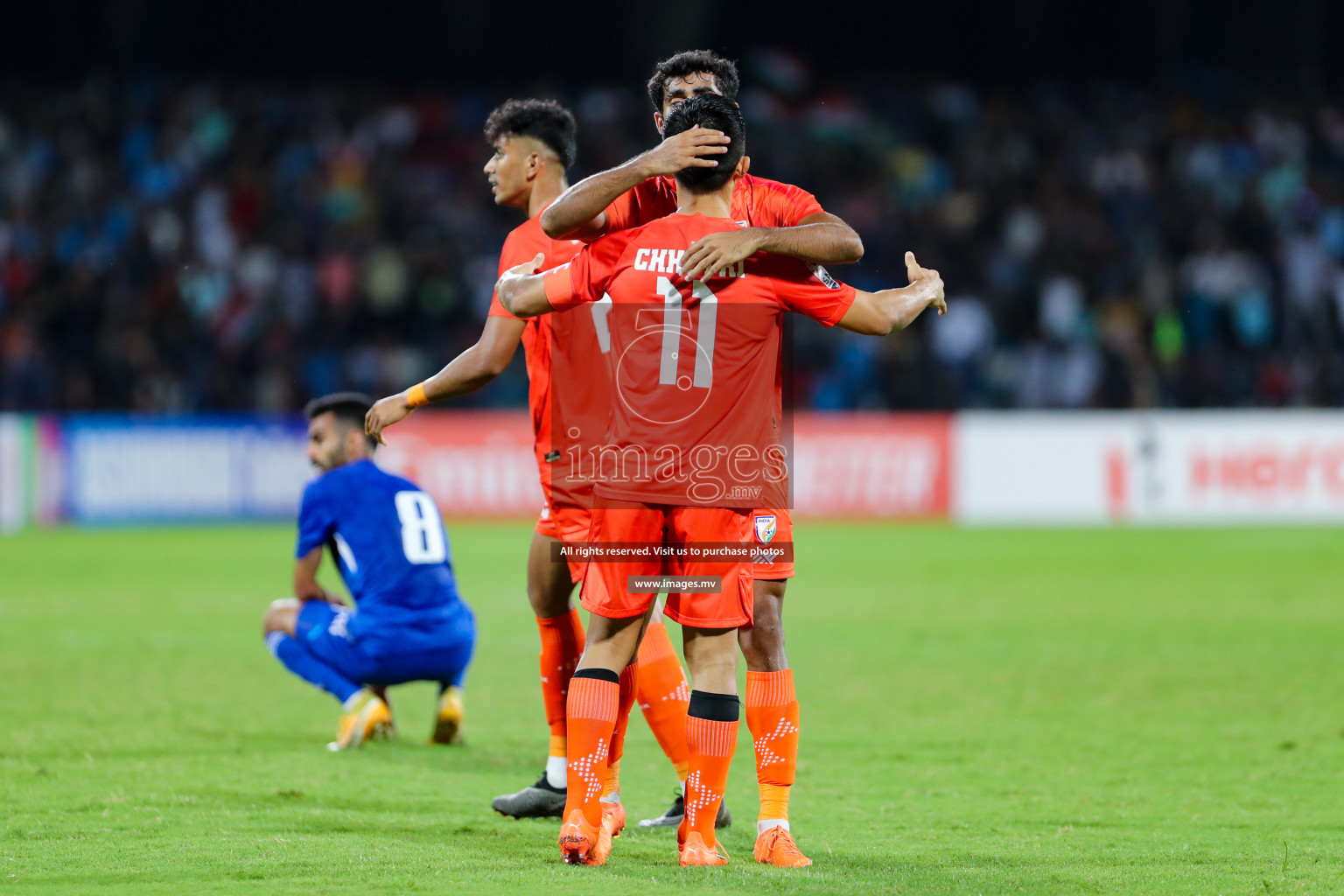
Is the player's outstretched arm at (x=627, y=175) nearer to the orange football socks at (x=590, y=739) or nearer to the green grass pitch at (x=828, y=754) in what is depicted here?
the orange football socks at (x=590, y=739)

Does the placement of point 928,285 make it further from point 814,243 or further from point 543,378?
point 543,378

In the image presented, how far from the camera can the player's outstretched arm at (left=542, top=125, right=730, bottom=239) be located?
4.21m

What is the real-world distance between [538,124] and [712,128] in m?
1.38

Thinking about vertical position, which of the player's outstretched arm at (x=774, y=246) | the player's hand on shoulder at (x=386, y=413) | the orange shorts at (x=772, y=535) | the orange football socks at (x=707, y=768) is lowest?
the orange football socks at (x=707, y=768)

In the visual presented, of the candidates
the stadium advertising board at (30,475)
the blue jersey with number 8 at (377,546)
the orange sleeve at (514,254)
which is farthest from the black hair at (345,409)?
the stadium advertising board at (30,475)

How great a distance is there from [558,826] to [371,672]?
193 centimetres

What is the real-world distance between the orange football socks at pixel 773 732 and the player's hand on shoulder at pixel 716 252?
125 centimetres

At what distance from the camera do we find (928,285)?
4527mm

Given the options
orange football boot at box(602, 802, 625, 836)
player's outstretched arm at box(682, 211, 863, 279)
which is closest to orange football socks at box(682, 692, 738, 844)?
orange football boot at box(602, 802, 625, 836)

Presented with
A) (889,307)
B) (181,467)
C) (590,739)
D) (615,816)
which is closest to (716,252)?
(889,307)

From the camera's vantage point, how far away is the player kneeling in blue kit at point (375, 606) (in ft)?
21.6

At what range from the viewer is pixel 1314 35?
25.9 metres

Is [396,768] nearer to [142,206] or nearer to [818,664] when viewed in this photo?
[818,664]

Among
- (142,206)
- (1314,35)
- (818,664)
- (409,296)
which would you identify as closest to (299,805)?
(818,664)
